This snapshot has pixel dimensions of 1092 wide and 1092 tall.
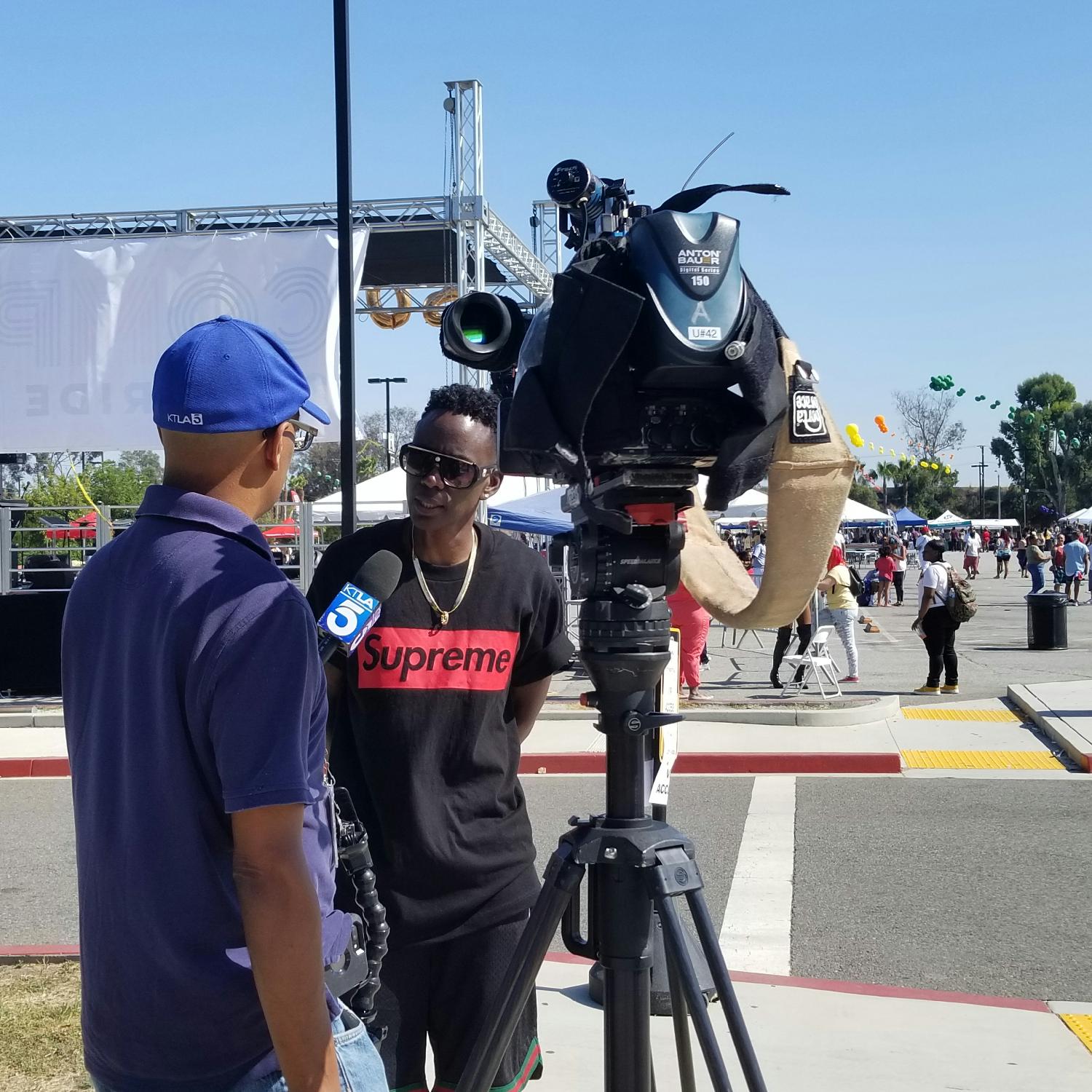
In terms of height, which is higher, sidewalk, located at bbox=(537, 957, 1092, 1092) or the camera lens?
the camera lens

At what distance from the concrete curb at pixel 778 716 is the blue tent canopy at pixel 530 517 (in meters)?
4.29

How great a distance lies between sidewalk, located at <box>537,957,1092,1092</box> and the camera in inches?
146

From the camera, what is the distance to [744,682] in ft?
49.9

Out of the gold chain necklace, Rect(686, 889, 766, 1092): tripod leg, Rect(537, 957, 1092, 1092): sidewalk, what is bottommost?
Rect(537, 957, 1092, 1092): sidewalk

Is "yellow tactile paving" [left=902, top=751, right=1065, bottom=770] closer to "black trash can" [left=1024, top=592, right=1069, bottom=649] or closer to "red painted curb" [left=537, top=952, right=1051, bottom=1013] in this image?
"red painted curb" [left=537, top=952, right=1051, bottom=1013]

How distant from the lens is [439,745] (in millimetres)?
2705

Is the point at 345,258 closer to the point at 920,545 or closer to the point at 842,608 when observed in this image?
the point at 842,608

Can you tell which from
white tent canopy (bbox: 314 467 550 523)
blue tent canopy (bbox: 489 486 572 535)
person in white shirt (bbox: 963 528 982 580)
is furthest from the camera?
person in white shirt (bbox: 963 528 982 580)

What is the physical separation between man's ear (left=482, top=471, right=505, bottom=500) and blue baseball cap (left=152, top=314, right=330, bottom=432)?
1.10m

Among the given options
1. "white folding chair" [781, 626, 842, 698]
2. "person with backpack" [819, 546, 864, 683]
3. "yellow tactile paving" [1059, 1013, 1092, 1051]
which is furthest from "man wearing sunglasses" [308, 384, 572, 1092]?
"person with backpack" [819, 546, 864, 683]

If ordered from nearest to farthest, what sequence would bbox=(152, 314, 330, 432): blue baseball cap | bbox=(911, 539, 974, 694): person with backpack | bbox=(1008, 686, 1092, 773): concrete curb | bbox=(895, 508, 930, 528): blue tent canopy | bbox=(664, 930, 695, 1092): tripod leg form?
1. bbox=(152, 314, 330, 432): blue baseball cap
2. bbox=(664, 930, 695, 1092): tripod leg
3. bbox=(1008, 686, 1092, 773): concrete curb
4. bbox=(911, 539, 974, 694): person with backpack
5. bbox=(895, 508, 930, 528): blue tent canopy

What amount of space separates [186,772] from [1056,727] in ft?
33.0

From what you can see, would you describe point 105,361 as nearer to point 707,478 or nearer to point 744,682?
point 744,682

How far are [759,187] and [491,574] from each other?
3.66 ft
